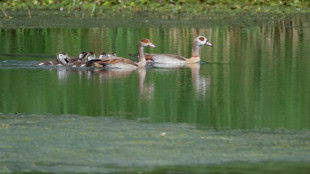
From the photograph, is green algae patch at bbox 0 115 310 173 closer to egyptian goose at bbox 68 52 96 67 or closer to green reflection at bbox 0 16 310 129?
green reflection at bbox 0 16 310 129

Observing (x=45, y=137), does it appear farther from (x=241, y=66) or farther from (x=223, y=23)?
(x=223, y=23)

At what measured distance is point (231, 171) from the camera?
6598mm

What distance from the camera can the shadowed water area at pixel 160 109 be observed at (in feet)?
22.9

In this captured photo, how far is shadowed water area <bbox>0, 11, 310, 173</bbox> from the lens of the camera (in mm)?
6988

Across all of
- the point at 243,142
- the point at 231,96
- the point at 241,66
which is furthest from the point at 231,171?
the point at 241,66

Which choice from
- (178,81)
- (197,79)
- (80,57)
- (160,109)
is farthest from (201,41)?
(160,109)

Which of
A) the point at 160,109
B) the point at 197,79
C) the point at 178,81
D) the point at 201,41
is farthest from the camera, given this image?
the point at 201,41

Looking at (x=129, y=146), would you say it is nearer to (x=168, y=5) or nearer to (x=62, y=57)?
(x=62, y=57)

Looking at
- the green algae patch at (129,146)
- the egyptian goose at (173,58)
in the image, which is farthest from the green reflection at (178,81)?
the green algae patch at (129,146)

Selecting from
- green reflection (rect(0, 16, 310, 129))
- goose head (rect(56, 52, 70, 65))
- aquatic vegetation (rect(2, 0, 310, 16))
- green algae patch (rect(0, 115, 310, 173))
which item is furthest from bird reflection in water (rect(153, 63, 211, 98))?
aquatic vegetation (rect(2, 0, 310, 16))

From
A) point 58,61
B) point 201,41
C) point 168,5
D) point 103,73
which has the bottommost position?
point 103,73

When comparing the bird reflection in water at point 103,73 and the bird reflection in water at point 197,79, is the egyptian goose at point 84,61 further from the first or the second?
the bird reflection in water at point 197,79

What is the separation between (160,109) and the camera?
9.57 metres

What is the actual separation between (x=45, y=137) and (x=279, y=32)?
1281cm
